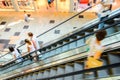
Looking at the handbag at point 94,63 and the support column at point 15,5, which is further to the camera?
the support column at point 15,5

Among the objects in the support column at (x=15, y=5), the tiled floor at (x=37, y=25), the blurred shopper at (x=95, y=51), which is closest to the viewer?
the blurred shopper at (x=95, y=51)

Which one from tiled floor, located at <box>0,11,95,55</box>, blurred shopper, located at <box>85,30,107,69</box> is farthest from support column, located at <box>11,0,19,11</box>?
blurred shopper, located at <box>85,30,107,69</box>

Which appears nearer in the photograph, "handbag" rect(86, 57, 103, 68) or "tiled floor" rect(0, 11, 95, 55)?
"handbag" rect(86, 57, 103, 68)

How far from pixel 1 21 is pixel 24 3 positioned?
1.49 m

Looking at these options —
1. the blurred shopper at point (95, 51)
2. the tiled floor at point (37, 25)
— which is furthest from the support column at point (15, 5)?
the blurred shopper at point (95, 51)

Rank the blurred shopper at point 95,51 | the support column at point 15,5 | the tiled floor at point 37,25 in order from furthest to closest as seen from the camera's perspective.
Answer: the support column at point 15,5
the tiled floor at point 37,25
the blurred shopper at point 95,51

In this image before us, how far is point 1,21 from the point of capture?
9.42m

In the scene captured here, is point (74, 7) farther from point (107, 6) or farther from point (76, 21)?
point (107, 6)

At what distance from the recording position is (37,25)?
895 cm

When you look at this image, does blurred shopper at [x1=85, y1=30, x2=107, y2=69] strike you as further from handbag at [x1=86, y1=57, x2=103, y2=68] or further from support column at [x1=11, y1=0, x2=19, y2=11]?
support column at [x1=11, y1=0, x2=19, y2=11]

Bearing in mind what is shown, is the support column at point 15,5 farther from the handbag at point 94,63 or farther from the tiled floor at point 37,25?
the handbag at point 94,63

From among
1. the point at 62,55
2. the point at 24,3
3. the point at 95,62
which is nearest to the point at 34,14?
the point at 24,3

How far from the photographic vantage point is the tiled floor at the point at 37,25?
8352 millimetres

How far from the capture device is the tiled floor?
27.4 ft
